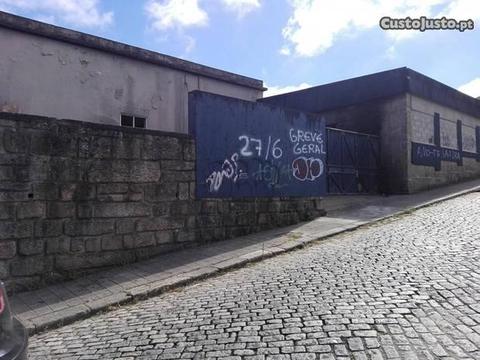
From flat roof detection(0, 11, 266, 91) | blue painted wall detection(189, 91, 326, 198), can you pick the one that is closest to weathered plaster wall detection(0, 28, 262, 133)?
flat roof detection(0, 11, 266, 91)

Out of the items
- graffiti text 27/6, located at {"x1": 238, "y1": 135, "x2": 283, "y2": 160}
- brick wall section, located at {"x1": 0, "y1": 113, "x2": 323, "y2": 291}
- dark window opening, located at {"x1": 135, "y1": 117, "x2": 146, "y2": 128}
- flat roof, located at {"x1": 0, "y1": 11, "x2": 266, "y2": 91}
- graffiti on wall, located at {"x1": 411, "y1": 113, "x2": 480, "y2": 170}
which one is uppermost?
flat roof, located at {"x1": 0, "y1": 11, "x2": 266, "y2": 91}

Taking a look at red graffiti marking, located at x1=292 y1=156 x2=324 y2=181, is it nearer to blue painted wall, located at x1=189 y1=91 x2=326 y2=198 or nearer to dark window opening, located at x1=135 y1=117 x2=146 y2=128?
blue painted wall, located at x1=189 y1=91 x2=326 y2=198

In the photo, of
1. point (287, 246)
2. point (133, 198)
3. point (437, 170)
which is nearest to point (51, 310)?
point (133, 198)

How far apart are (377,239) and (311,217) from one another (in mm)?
2325

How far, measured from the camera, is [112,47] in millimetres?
11359

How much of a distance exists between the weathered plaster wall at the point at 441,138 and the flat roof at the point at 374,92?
0.30 m

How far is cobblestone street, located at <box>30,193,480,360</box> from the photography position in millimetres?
3491

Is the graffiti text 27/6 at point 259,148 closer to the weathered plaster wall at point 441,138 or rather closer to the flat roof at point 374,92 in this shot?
the flat roof at point 374,92

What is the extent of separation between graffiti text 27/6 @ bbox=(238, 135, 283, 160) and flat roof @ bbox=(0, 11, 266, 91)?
5.08 m

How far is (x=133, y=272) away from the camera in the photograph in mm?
6340

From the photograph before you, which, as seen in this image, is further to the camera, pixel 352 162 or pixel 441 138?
pixel 441 138

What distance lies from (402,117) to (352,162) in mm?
2175

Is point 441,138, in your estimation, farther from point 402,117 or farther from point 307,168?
point 307,168

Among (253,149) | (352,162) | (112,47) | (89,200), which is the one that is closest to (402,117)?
(352,162)
